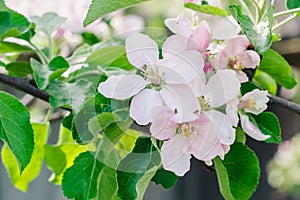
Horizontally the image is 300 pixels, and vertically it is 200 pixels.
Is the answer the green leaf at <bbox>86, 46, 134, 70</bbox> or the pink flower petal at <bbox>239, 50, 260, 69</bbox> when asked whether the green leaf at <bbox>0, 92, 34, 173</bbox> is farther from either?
the pink flower petal at <bbox>239, 50, 260, 69</bbox>

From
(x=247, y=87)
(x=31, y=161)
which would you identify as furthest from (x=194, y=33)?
(x=31, y=161)

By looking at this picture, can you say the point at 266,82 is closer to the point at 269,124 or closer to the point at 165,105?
the point at 269,124

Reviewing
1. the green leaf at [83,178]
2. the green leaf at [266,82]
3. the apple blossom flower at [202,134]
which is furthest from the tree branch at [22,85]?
the green leaf at [266,82]

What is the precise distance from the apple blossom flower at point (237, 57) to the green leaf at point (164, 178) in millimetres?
121

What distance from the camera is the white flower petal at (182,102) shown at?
535 millimetres

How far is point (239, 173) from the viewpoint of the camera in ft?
2.10

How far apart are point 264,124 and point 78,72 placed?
0.22 m

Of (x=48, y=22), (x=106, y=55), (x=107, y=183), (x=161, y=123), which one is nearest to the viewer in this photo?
(x=161, y=123)

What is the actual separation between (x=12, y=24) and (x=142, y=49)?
0.72 ft

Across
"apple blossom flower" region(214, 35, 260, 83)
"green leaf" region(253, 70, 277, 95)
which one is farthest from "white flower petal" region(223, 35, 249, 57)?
"green leaf" region(253, 70, 277, 95)

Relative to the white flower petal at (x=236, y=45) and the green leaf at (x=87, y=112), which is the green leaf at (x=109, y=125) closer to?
the green leaf at (x=87, y=112)

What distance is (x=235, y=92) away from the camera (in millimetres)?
568

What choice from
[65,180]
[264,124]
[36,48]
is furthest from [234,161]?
Answer: [36,48]

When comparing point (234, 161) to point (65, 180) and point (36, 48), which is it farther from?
point (36, 48)
